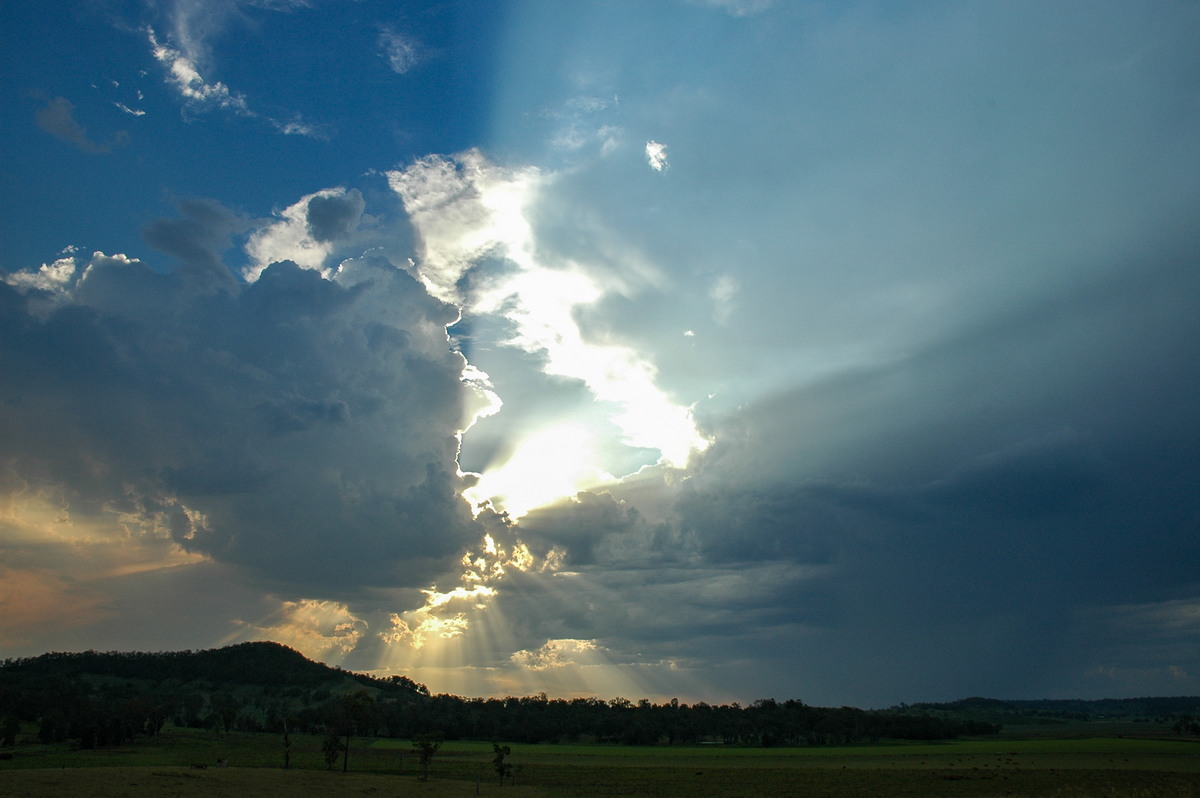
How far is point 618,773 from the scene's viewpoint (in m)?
117

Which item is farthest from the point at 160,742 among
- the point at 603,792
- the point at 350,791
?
the point at 603,792

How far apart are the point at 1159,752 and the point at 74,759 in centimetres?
19733

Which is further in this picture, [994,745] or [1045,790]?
[994,745]

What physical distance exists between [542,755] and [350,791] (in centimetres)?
9778

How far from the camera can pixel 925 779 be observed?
9850 cm

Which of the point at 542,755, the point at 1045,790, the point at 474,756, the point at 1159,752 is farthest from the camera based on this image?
the point at 542,755

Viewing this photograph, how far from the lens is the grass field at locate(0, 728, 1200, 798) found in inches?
2972

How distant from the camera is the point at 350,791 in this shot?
8256 cm

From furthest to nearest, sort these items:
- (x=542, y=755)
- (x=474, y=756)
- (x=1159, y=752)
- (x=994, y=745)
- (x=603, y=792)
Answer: (x=994, y=745)
(x=542, y=755)
(x=474, y=756)
(x=1159, y=752)
(x=603, y=792)

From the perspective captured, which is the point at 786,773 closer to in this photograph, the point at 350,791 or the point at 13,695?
the point at 350,791

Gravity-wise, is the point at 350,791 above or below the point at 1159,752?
above

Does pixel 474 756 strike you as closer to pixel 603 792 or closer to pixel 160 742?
pixel 160 742

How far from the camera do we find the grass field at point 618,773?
75500mm

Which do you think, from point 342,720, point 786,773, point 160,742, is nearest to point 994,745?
point 786,773
